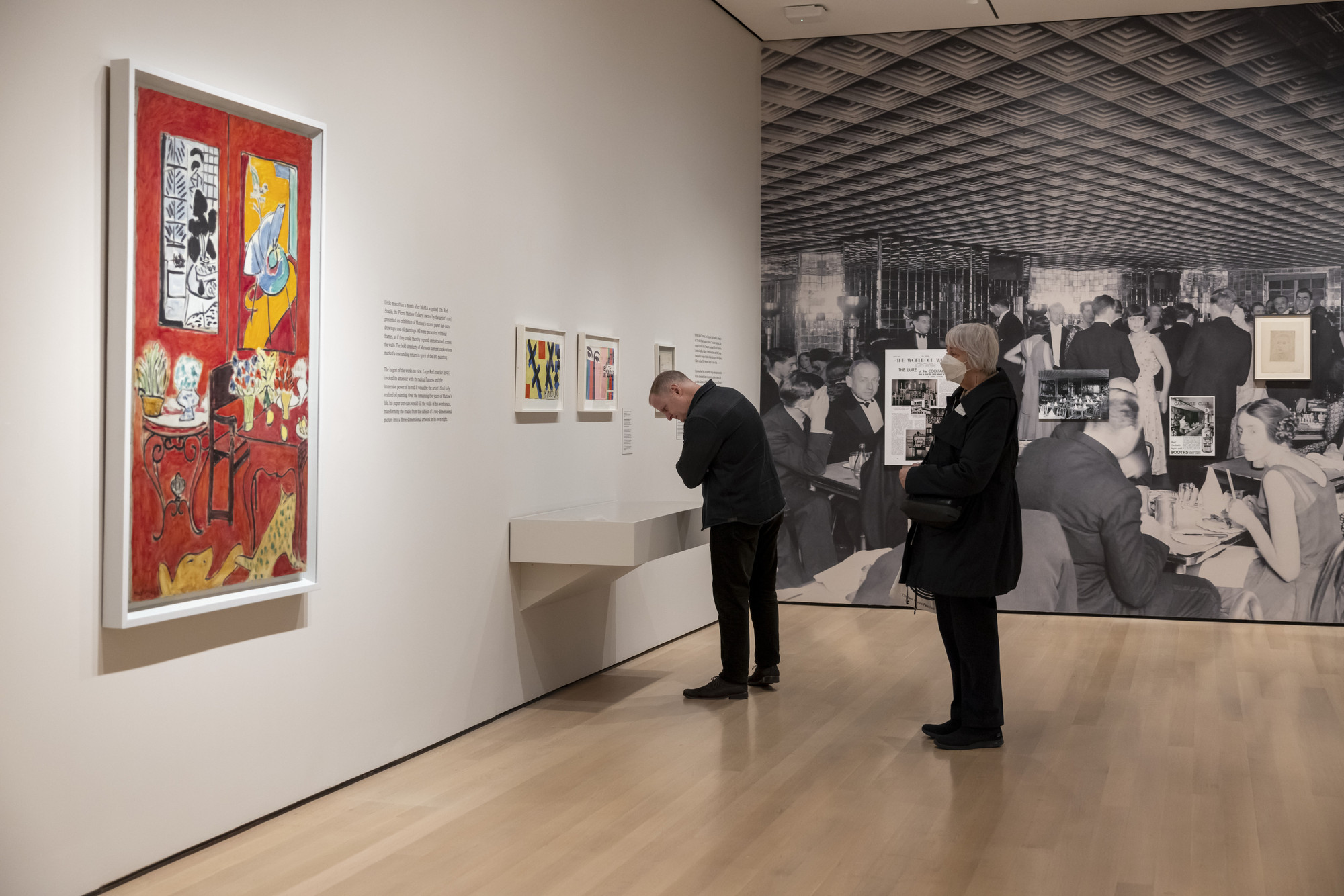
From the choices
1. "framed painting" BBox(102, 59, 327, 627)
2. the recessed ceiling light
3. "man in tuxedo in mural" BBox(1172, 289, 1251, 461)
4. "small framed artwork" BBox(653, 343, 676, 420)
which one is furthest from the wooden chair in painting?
"man in tuxedo in mural" BBox(1172, 289, 1251, 461)

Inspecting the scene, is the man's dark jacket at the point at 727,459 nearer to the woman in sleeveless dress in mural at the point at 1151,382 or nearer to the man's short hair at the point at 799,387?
the man's short hair at the point at 799,387

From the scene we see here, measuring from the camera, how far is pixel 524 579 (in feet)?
18.9

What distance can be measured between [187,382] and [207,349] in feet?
0.43

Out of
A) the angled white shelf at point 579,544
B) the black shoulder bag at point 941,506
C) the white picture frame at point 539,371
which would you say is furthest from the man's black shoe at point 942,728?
the white picture frame at point 539,371

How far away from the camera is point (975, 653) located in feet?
16.5

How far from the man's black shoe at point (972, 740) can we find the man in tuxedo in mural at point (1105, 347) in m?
4.32

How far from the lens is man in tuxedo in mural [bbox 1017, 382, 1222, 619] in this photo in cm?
859

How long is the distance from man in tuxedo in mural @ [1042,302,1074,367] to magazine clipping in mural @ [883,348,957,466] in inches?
29.6

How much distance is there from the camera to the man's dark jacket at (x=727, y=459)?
5.79 m

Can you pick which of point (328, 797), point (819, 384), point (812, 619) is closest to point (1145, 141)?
Result: point (819, 384)

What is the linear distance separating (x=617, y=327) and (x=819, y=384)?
9.62 ft

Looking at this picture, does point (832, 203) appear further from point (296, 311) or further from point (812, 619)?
point (296, 311)

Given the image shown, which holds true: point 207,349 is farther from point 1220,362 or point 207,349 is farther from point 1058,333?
point 1220,362

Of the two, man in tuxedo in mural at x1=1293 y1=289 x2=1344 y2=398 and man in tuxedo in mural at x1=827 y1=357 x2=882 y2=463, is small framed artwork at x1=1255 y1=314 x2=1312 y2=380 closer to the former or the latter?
man in tuxedo in mural at x1=1293 y1=289 x2=1344 y2=398
